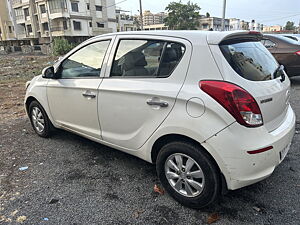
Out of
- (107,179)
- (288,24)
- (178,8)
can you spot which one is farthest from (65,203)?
(288,24)

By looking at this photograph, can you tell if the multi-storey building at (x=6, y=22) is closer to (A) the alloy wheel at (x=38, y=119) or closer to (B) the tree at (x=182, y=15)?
(B) the tree at (x=182, y=15)

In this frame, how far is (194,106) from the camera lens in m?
2.15

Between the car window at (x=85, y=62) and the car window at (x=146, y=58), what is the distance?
29 cm

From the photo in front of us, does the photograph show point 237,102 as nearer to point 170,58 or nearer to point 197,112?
point 197,112

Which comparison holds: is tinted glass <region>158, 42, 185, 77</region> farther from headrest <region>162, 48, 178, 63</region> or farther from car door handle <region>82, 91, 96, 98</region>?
car door handle <region>82, 91, 96, 98</region>

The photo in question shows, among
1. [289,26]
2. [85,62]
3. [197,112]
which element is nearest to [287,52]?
[85,62]

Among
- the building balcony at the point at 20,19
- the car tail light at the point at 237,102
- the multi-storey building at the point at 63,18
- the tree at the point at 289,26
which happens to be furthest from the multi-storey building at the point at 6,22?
the tree at the point at 289,26

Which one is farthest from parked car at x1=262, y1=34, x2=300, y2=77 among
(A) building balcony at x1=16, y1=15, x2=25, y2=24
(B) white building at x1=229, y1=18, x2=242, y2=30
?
(B) white building at x1=229, y1=18, x2=242, y2=30

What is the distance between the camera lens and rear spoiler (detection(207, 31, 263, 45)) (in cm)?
222

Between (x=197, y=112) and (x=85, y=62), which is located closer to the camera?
(x=197, y=112)

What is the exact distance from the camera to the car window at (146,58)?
2.41 m

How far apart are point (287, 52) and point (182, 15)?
171 ft

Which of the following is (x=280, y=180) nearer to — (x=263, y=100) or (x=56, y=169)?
(x=263, y=100)

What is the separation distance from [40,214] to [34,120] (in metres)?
2.29
